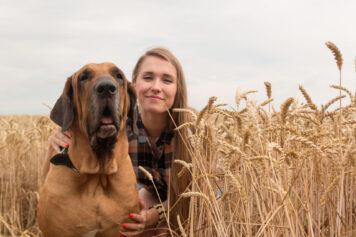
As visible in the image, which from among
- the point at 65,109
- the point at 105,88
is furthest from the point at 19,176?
the point at 105,88

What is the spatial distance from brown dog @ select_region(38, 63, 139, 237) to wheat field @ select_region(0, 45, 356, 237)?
56 cm

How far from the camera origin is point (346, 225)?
1829 millimetres

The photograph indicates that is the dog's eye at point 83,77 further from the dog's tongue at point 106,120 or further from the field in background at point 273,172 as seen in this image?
the field in background at point 273,172

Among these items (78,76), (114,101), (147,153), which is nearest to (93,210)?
(114,101)

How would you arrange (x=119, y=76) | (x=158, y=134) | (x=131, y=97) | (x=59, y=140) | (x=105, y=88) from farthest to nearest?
(x=158, y=134), (x=59, y=140), (x=131, y=97), (x=119, y=76), (x=105, y=88)

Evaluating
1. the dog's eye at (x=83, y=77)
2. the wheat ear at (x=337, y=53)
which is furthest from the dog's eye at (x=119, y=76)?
the wheat ear at (x=337, y=53)

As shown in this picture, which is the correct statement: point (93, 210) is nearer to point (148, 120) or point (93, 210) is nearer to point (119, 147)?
point (119, 147)

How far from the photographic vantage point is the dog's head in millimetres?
2332

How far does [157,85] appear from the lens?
3057 millimetres

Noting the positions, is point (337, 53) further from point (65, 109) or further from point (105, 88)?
point (65, 109)

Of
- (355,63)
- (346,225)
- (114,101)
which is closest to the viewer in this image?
(355,63)

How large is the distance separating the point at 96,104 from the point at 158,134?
1.33m

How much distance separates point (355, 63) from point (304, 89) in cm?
54

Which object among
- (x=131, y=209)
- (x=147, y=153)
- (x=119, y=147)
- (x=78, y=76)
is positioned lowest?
(x=131, y=209)
